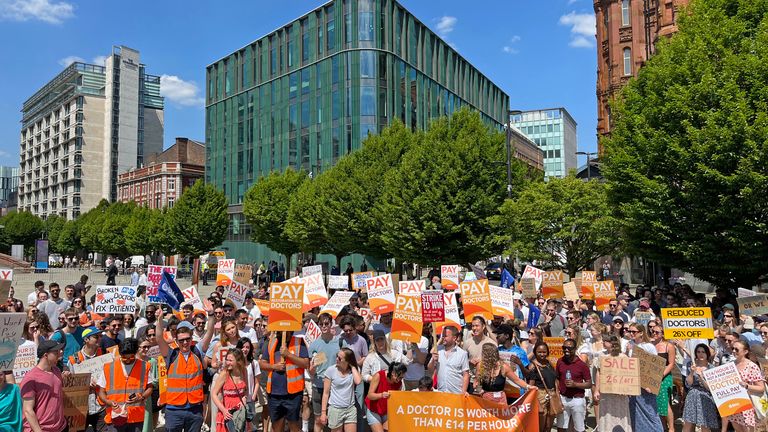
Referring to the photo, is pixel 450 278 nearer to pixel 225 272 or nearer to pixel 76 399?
pixel 225 272

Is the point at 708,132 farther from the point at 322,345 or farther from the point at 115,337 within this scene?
the point at 115,337

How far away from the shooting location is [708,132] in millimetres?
17516

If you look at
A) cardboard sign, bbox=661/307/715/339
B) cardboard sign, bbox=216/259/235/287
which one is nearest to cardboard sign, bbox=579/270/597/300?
cardboard sign, bbox=661/307/715/339

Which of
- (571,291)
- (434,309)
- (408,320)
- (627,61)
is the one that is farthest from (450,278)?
(627,61)

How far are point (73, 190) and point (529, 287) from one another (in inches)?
5009

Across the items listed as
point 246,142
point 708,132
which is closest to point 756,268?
point 708,132

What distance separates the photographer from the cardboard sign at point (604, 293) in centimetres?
1611

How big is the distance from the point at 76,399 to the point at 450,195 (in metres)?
24.0

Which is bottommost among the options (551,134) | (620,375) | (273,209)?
(620,375)

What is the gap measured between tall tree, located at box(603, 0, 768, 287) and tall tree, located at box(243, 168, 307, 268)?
32553mm

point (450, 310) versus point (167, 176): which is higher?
point (167, 176)

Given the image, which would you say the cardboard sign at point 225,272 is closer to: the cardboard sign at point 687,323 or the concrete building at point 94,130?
the cardboard sign at point 687,323

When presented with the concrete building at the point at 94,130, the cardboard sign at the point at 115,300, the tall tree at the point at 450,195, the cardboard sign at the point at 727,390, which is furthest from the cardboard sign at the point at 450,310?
the concrete building at the point at 94,130

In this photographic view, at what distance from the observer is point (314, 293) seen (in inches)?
572
